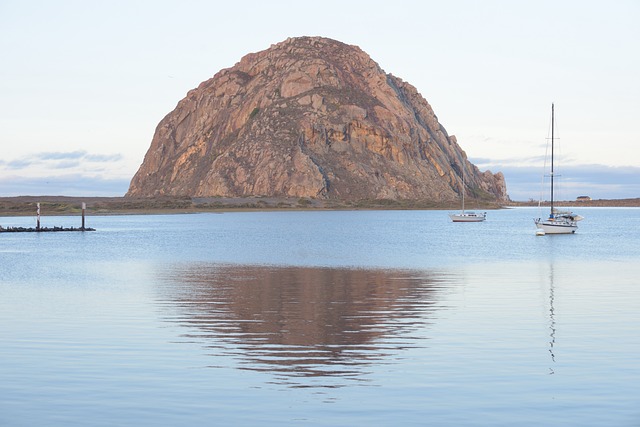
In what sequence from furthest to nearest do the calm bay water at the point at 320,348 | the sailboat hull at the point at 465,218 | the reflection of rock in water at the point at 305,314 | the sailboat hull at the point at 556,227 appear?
the sailboat hull at the point at 465,218 < the sailboat hull at the point at 556,227 < the reflection of rock in water at the point at 305,314 < the calm bay water at the point at 320,348

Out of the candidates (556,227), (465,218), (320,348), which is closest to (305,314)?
(320,348)

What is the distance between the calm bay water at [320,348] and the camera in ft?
45.1

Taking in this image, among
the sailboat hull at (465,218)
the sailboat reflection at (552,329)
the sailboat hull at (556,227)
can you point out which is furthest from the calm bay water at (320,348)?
the sailboat hull at (465,218)

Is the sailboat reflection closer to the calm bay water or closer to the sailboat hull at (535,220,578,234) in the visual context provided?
the calm bay water

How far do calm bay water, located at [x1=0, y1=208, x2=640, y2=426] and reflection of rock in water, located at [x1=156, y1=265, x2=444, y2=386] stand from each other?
0.08 meters

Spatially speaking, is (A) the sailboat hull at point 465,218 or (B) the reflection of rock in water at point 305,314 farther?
(A) the sailboat hull at point 465,218

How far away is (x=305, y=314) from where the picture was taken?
25.5 metres

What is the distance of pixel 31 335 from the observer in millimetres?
21594

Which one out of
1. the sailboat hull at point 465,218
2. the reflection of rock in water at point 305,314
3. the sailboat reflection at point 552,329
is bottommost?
the reflection of rock in water at point 305,314

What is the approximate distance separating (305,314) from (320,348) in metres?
6.36

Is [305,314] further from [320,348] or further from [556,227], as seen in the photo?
[556,227]

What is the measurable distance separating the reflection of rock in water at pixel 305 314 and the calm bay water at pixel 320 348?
0.27ft

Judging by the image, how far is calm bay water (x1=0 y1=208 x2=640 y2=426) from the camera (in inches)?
542

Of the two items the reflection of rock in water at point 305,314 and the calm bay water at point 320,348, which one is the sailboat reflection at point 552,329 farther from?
the reflection of rock in water at point 305,314
